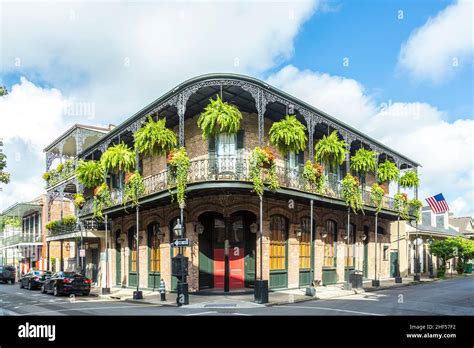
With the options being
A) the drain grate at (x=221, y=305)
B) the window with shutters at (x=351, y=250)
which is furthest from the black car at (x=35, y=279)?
the window with shutters at (x=351, y=250)

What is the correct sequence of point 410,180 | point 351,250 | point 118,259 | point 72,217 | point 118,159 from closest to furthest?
point 118,159
point 351,250
point 118,259
point 410,180
point 72,217

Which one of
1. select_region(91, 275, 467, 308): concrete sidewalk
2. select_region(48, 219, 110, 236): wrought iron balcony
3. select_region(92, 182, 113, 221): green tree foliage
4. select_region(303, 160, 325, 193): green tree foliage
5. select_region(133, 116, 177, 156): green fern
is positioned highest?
select_region(133, 116, 177, 156): green fern

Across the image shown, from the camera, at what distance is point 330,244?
23469mm

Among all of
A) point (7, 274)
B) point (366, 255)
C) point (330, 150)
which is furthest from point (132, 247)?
point (7, 274)

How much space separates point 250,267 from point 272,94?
777cm

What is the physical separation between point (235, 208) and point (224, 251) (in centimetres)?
212

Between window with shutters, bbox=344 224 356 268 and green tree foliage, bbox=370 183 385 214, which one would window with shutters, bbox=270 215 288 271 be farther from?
green tree foliage, bbox=370 183 385 214

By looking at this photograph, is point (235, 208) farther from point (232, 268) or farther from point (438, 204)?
point (438, 204)

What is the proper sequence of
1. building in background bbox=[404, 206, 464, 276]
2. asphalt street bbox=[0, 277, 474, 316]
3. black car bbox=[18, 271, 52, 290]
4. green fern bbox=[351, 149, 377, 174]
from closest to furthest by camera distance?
1. asphalt street bbox=[0, 277, 474, 316]
2. green fern bbox=[351, 149, 377, 174]
3. black car bbox=[18, 271, 52, 290]
4. building in background bbox=[404, 206, 464, 276]

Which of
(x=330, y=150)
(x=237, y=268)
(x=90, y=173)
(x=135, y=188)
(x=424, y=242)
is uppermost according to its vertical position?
(x=330, y=150)

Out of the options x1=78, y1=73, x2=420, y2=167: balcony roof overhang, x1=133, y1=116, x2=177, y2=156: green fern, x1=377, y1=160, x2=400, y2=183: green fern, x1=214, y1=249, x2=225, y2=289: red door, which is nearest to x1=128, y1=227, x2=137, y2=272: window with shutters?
x1=78, y1=73, x2=420, y2=167: balcony roof overhang

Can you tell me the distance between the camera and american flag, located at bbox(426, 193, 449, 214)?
30.8m

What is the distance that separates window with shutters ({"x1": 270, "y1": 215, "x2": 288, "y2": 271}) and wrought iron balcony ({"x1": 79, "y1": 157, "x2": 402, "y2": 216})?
1.90 m
